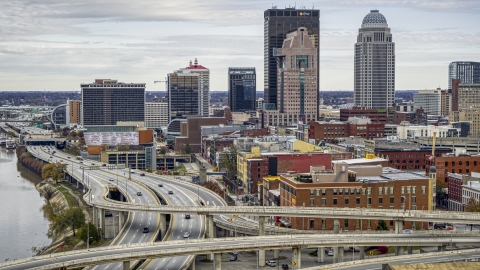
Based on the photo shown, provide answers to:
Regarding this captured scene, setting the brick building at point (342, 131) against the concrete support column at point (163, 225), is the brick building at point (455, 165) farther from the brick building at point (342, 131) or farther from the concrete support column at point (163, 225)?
the brick building at point (342, 131)

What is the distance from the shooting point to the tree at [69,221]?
85.1 metres

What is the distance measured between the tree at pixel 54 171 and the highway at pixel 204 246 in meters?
70.1

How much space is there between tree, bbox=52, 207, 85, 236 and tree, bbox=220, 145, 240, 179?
3809 centimetres

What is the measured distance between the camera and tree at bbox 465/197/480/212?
8340 centimetres

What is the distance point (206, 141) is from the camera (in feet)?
527

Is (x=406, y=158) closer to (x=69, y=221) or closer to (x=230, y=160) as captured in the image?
(x=230, y=160)

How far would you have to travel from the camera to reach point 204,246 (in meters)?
60.7

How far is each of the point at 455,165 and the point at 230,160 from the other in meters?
36.1

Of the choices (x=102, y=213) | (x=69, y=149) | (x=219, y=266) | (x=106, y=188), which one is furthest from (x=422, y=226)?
(x=69, y=149)

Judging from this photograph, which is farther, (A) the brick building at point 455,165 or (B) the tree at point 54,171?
(B) the tree at point 54,171

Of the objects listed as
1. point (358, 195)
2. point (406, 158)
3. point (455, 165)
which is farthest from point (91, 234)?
point (406, 158)

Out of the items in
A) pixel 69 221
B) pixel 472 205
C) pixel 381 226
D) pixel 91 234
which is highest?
pixel 472 205

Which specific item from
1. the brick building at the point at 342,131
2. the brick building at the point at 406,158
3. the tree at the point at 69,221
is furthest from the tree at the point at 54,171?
the brick building at the point at 406,158

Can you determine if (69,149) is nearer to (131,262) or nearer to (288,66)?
(288,66)
